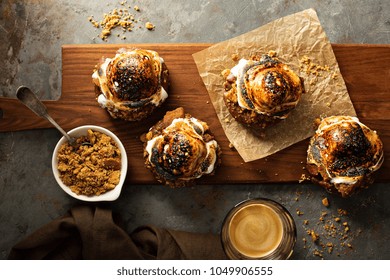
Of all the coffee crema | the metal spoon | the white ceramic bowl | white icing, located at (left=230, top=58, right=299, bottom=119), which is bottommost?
the coffee crema

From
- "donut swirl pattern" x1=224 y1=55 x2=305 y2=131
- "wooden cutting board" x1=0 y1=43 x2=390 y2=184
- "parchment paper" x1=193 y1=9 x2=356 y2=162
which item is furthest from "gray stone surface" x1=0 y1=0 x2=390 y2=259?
"donut swirl pattern" x1=224 y1=55 x2=305 y2=131

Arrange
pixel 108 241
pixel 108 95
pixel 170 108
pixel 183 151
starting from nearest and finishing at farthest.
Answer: pixel 183 151 → pixel 108 95 → pixel 108 241 → pixel 170 108

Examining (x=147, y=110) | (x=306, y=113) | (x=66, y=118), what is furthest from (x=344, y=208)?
(x=66, y=118)

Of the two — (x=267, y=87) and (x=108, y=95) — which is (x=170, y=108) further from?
(x=267, y=87)

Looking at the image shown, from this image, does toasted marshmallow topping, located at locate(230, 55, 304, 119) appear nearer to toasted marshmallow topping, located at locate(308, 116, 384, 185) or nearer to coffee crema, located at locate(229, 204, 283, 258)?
toasted marshmallow topping, located at locate(308, 116, 384, 185)

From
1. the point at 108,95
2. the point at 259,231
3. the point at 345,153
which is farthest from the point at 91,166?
the point at 345,153

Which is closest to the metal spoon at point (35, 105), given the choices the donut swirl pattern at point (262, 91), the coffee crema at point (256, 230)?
the donut swirl pattern at point (262, 91)
